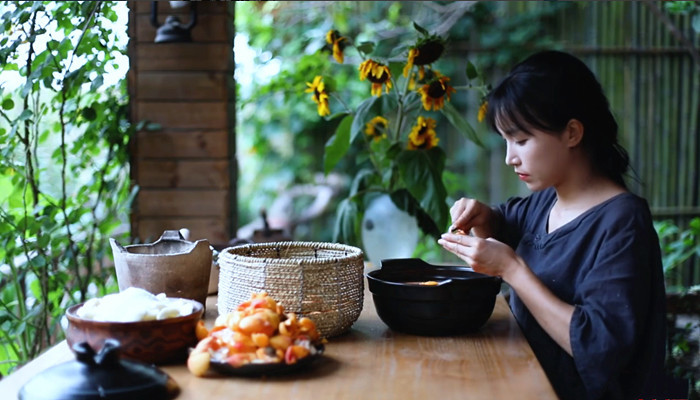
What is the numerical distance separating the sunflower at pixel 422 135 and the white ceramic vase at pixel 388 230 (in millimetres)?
273

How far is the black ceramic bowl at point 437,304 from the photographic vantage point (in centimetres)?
133

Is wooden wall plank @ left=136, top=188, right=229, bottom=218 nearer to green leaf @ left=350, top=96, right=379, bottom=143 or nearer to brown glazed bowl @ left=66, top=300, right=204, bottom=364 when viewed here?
green leaf @ left=350, top=96, right=379, bottom=143

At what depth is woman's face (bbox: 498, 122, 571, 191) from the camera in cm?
146

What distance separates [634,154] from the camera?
4.68m

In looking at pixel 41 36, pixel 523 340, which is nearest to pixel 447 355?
pixel 523 340

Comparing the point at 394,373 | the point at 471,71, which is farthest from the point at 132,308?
the point at 471,71

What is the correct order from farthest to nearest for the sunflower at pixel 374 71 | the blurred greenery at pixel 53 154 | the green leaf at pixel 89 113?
the sunflower at pixel 374 71
the green leaf at pixel 89 113
the blurred greenery at pixel 53 154

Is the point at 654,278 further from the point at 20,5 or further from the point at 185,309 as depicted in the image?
the point at 20,5

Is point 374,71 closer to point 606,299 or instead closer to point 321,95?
point 321,95

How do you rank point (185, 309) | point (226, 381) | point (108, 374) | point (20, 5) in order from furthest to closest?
point (20, 5) → point (185, 309) → point (226, 381) → point (108, 374)

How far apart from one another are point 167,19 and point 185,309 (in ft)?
5.12

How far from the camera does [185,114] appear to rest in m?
2.57

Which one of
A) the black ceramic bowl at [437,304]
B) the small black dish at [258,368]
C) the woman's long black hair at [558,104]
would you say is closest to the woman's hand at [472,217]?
the woman's long black hair at [558,104]

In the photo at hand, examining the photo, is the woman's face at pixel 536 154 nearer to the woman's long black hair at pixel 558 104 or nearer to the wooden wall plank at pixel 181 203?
the woman's long black hair at pixel 558 104
